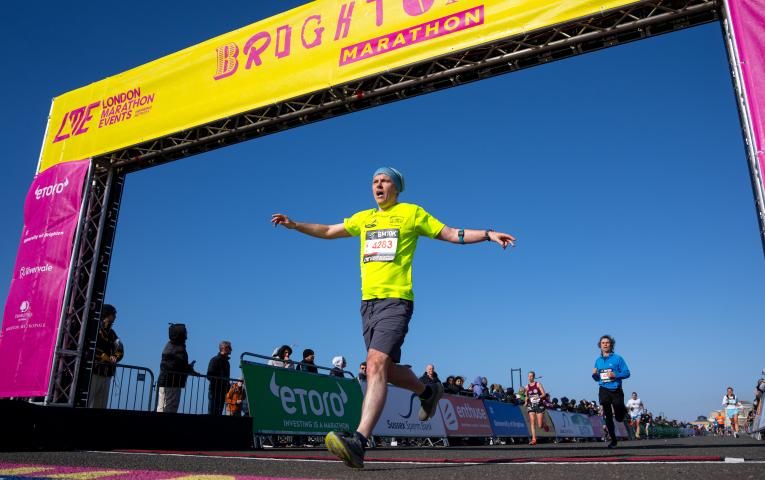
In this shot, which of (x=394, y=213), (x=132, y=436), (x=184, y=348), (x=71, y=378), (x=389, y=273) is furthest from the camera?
(x=71, y=378)

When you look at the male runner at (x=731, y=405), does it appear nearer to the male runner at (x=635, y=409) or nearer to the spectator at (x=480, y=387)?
the male runner at (x=635, y=409)

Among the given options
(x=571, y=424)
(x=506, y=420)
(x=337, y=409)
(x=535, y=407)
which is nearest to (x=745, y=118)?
(x=337, y=409)

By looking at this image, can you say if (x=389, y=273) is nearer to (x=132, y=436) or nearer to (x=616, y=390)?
→ (x=132, y=436)

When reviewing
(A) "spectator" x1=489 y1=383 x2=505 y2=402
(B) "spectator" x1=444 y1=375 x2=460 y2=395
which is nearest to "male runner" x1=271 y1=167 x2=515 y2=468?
(B) "spectator" x1=444 y1=375 x2=460 y2=395

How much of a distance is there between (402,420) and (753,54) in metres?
8.29

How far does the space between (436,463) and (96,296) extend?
7.65 m

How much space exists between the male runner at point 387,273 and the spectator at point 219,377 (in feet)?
17.7

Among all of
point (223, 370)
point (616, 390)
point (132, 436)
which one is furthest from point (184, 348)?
point (616, 390)

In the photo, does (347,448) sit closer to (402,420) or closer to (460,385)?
(402,420)

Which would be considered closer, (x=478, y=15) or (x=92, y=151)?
(x=478, y=15)

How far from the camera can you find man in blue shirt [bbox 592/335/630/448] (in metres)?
9.35

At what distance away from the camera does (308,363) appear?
10.7 meters

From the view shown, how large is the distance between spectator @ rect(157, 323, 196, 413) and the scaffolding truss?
1691 millimetres

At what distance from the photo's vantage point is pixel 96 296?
9.85 m
